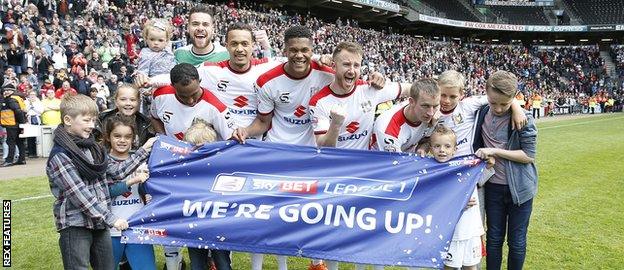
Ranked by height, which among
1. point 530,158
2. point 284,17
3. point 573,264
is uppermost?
point 284,17

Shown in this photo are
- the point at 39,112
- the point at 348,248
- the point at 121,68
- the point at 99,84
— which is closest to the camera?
the point at 348,248

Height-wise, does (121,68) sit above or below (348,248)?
above

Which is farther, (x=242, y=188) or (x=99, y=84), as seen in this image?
(x=99, y=84)

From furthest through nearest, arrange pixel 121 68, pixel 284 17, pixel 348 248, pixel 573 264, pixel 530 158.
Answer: pixel 284 17 < pixel 121 68 < pixel 573 264 < pixel 530 158 < pixel 348 248

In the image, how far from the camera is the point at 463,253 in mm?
4398

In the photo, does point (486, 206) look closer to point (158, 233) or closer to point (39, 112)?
point (158, 233)

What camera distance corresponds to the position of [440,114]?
4.64 meters

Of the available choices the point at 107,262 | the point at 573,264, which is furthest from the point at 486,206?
the point at 107,262

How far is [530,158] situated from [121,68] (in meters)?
16.0

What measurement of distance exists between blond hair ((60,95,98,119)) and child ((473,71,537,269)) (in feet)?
9.56

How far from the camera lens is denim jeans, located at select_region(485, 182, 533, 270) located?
14.7ft

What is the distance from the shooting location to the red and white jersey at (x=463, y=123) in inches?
183

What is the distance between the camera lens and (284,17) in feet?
127

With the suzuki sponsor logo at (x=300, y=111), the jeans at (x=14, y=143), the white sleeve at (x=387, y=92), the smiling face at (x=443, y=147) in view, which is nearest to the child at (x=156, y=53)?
the suzuki sponsor logo at (x=300, y=111)
